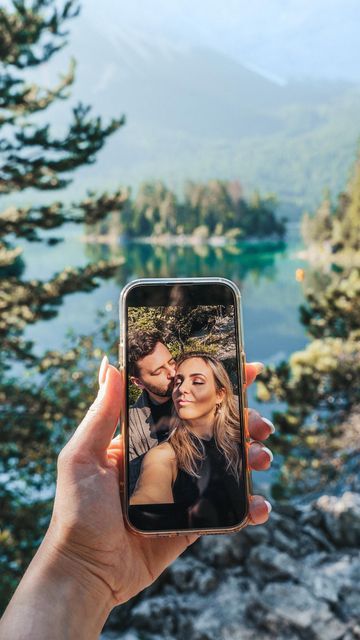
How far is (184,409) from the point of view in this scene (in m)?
1.08

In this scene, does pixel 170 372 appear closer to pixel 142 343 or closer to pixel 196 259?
pixel 142 343

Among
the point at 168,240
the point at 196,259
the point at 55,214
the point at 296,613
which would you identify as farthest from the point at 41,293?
the point at 168,240

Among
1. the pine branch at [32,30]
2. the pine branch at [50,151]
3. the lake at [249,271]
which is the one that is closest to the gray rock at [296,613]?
the pine branch at [50,151]

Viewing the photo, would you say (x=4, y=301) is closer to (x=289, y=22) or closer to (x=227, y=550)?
(x=227, y=550)

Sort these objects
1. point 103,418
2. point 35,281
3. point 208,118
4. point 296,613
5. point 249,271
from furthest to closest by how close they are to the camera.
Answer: point 208,118, point 249,271, point 35,281, point 296,613, point 103,418

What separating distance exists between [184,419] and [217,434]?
0.06 metres

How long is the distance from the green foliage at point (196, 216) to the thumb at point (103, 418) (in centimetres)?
1912

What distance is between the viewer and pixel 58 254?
23047 mm

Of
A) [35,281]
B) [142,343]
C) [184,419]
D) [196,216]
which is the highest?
[196,216]

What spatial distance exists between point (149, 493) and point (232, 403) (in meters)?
0.19

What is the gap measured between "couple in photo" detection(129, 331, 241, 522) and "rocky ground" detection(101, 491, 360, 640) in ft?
5.95

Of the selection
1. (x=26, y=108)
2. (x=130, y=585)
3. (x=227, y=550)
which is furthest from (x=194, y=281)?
(x=26, y=108)

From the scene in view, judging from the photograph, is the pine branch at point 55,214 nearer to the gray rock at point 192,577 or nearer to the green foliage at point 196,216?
the gray rock at point 192,577

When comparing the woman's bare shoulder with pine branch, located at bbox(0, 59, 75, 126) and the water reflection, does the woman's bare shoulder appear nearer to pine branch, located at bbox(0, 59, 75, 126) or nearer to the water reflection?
pine branch, located at bbox(0, 59, 75, 126)
